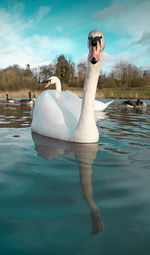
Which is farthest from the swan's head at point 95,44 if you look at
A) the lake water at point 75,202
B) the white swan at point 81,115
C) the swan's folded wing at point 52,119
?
the lake water at point 75,202

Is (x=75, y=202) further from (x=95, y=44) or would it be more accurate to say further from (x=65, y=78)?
(x=65, y=78)

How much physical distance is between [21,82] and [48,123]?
31963 mm

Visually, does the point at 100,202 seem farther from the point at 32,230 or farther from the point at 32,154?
the point at 32,154

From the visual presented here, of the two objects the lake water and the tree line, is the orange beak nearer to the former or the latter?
the lake water

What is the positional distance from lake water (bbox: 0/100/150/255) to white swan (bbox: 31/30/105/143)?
0.39 metres

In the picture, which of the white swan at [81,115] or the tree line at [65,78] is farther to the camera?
the tree line at [65,78]

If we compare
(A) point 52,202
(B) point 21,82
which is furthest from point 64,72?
(A) point 52,202

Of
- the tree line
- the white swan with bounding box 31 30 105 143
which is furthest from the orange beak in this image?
the tree line

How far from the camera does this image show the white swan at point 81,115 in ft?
10.4

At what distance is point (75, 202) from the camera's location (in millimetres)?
1831

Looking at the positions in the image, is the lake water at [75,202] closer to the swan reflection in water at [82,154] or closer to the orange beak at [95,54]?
the swan reflection in water at [82,154]

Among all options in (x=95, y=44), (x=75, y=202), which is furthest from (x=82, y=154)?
(x=95, y=44)

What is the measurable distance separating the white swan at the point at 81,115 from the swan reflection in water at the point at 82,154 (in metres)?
0.12

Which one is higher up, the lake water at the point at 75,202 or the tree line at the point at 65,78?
the tree line at the point at 65,78
